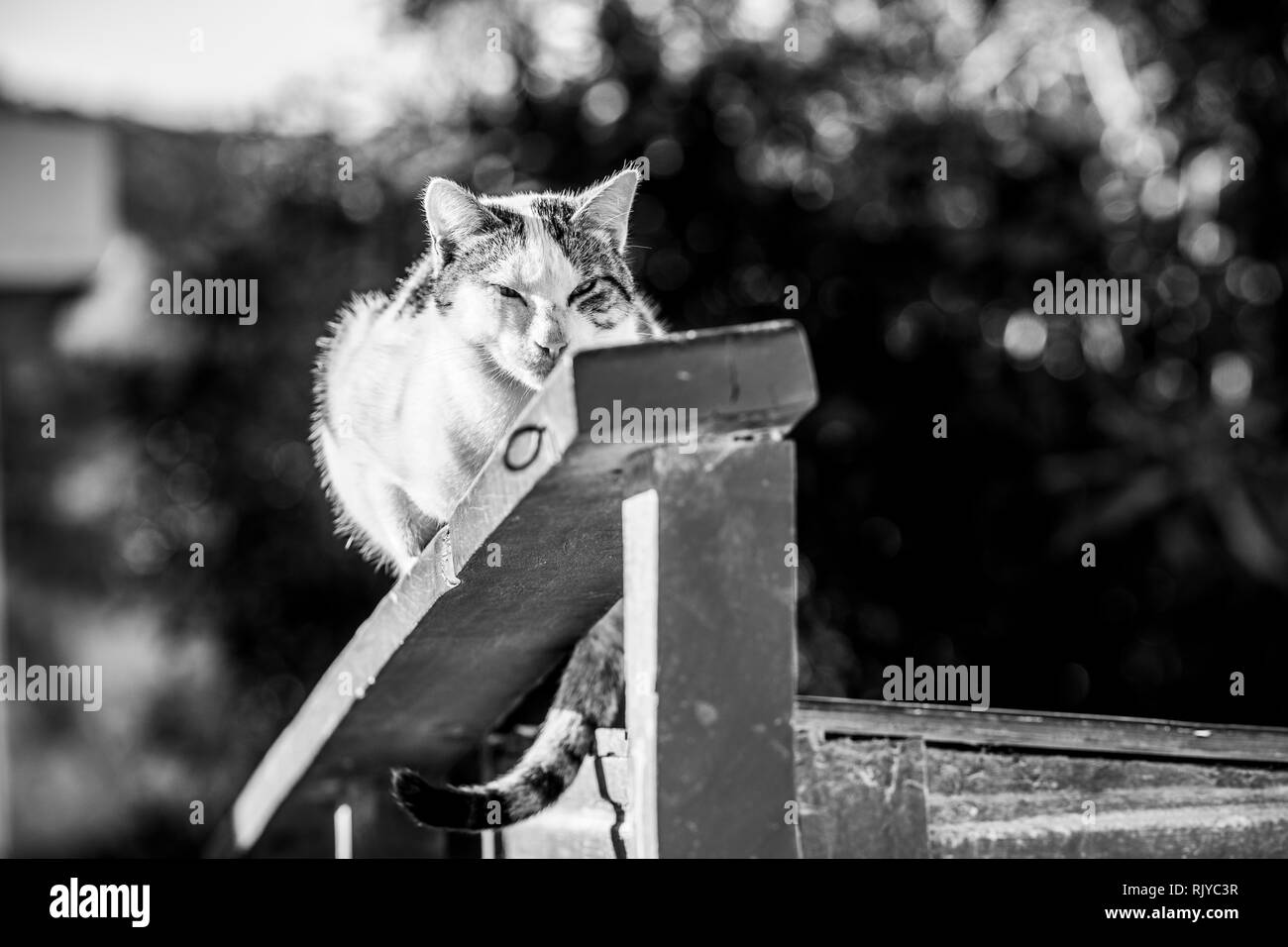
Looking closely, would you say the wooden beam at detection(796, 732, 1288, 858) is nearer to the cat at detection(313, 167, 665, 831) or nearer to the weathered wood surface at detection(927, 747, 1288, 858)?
the weathered wood surface at detection(927, 747, 1288, 858)

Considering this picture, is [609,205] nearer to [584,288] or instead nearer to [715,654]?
[584,288]

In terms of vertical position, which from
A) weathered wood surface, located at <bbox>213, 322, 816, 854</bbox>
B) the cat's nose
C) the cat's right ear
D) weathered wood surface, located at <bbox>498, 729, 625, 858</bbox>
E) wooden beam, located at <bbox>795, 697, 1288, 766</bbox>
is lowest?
weathered wood surface, located at <bbox>498, 729, 625, 858</bbox>

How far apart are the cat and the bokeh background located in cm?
222

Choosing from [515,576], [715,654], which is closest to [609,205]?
[515,576]

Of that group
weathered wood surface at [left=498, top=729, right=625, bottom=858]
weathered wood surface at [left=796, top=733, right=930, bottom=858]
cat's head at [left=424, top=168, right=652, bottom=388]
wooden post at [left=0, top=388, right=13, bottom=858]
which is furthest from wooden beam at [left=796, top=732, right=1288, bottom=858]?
wooden post at [left=0, top=388, right=13, bottom=858]

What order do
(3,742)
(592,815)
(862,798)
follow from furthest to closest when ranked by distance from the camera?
1. (3,742)
2. (592,815)
3. (862,798)

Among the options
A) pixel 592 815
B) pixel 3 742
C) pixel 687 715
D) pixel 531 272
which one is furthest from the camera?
pixel 3 742

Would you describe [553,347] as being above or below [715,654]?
above

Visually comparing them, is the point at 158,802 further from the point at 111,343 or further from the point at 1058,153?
the point at 1058,153

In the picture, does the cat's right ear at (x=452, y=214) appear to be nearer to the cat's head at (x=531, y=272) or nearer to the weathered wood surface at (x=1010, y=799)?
the cat's head at (x=531, y=272)

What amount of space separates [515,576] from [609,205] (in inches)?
33.7

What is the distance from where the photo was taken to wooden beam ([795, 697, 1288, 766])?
71.1 inches

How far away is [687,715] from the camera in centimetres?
127

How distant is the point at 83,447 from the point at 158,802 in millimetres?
1692
